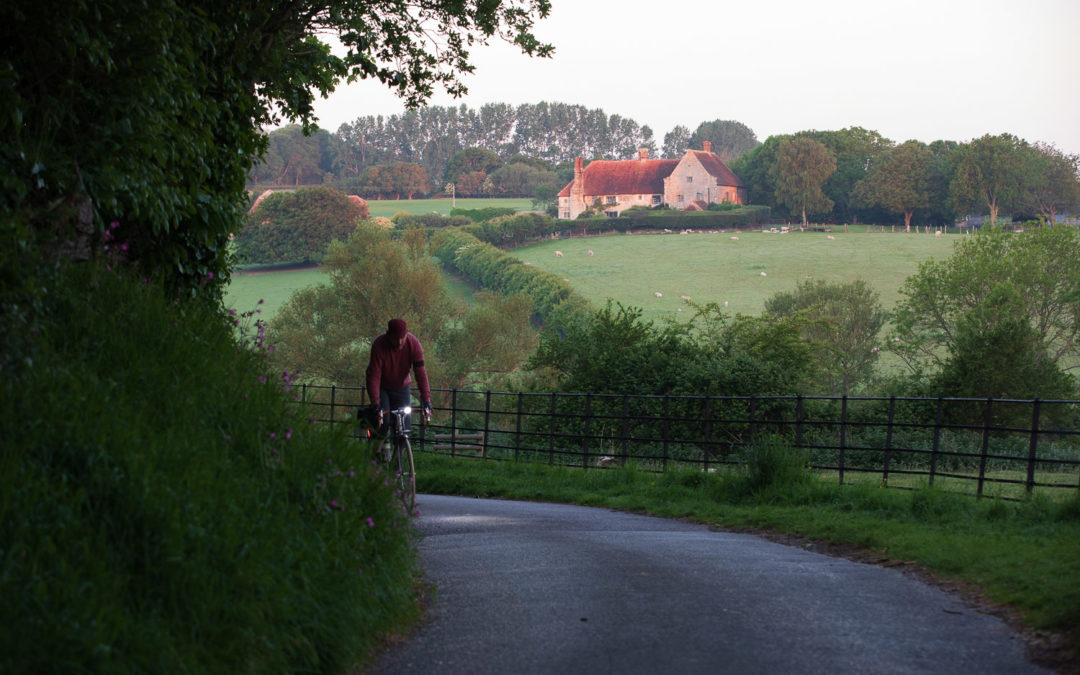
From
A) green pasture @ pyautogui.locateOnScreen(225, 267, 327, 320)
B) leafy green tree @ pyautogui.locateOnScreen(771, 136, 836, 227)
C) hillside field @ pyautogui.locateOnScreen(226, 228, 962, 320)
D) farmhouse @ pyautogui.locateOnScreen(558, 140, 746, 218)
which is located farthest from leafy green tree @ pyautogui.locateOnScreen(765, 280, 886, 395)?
farmhouse @ pyautogui.locateOnScreen(558, 140, 746, 218)

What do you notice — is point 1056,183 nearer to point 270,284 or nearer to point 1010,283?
point 1010,283

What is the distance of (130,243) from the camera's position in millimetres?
7172

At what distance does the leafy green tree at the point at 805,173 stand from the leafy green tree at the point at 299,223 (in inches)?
2218

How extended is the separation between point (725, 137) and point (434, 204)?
81803 millimetres

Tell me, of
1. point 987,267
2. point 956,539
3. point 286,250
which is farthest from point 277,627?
point 286,250

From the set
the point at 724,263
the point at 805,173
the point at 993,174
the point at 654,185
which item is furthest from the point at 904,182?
the point at 654,185

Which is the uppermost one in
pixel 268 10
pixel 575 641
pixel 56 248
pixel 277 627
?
pixel 268 10

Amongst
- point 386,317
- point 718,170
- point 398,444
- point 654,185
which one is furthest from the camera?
point 654,185

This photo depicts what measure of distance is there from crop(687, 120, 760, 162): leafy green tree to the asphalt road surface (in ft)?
617

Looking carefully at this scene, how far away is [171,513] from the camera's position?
3988 millimetres

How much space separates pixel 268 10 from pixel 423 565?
5.60 metres

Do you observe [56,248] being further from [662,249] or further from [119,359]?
[662,249]

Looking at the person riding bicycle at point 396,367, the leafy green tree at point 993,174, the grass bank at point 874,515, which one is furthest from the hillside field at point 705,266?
A: the person riding bicycle at point 396,367

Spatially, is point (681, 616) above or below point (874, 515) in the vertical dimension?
above
